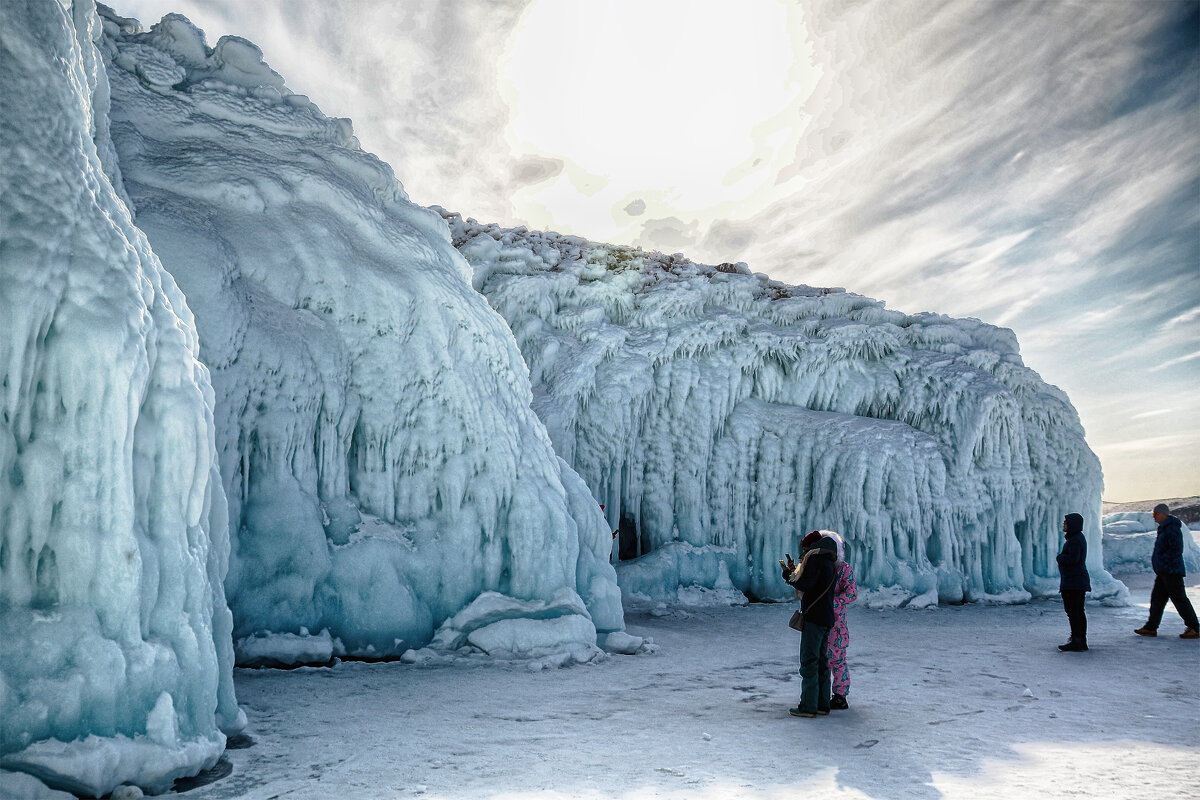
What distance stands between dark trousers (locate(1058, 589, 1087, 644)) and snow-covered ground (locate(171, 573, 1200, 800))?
0.27 metres

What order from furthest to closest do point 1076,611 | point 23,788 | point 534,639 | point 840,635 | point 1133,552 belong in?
point 1133,552, point 1076,611, point 534,639, point 840,635, point 23,788

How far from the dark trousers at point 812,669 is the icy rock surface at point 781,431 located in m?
9.00

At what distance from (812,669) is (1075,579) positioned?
4938 mm

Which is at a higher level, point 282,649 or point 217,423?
point 217,423

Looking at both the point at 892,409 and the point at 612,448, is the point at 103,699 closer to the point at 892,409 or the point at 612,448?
the point at 612,448

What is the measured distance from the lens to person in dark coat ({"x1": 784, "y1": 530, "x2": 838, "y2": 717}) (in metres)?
5.39

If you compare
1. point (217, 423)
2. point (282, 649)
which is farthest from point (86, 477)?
point (282, 649)

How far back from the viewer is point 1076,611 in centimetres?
855

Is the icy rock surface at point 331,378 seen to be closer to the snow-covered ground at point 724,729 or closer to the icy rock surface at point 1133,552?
the snow-covered ground at point 724,729

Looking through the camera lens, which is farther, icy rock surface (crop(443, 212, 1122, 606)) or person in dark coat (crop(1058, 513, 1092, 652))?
icy rock surface (crop(443, 212, 1122, 606))

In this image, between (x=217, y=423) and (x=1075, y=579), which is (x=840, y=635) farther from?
(x=217, y=423)

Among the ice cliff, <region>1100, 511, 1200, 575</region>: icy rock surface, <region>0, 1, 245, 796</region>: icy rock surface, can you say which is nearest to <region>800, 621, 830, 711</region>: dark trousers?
the ice cliff

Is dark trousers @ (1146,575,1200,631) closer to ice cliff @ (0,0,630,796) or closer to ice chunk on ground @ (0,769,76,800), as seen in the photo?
ice cliff @ (0,0,630,796)

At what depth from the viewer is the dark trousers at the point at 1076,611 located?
27.9 feet
